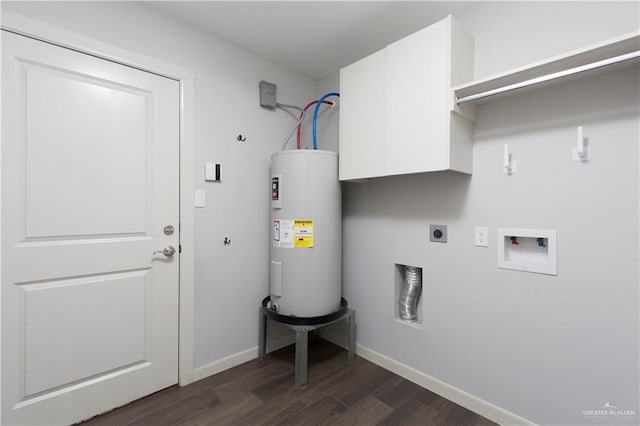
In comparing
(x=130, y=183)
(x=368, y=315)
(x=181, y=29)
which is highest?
(x=181, y=29)

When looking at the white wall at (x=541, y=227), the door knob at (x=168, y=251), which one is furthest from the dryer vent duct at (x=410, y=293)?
the door knob at (x=168, y=251)

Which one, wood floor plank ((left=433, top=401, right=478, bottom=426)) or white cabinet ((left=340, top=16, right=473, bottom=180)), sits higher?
white cabinet ((left=340, top=16, right=473, bottom=180))

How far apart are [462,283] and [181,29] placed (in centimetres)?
Answer: 241

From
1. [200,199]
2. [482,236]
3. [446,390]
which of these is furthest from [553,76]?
[200,199]

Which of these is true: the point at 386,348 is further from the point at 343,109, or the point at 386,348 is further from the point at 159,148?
the point at 159,148

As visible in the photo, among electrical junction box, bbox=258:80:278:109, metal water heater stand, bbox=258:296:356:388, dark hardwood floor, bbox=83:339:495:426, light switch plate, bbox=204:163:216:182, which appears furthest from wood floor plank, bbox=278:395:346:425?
electrical junction box, bbox=258:80:278:109

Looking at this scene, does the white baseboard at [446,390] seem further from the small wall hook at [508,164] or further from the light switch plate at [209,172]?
the light switch plate at [209,172]

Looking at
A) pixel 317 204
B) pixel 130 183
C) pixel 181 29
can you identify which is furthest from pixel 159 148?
pixel 317 204

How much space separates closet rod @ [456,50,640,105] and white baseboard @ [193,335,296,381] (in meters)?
2.20

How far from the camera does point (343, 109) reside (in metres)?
2.06

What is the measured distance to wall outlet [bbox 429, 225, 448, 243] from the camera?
1.84 meters

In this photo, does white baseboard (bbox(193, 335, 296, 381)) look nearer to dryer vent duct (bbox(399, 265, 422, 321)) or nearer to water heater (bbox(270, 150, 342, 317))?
water heater (bbox(270, 150, 342, 317))

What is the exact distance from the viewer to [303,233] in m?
2.00

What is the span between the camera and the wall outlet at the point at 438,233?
72.3 inches
